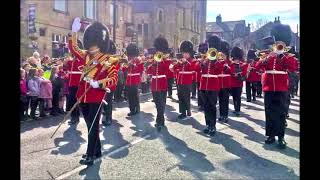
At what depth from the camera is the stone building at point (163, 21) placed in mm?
46188

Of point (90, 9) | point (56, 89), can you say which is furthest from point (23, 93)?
point (90, 9)

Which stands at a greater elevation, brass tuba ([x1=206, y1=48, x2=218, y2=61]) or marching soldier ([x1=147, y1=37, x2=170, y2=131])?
brass tuba ([x1=206, y1=48, x2=218, y2=61])

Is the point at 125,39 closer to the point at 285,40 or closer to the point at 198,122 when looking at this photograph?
the point at 198,122

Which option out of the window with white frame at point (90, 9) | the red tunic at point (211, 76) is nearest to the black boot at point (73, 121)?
the red tunic at point (211, 76)

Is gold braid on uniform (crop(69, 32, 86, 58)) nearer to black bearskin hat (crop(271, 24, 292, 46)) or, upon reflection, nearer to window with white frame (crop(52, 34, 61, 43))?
black bearskin hat (crop(271, 24, 292, 46))

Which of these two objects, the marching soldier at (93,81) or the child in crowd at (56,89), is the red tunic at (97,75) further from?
the child in crowd at (56,89)

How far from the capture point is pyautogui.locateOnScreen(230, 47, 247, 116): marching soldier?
34.9ft

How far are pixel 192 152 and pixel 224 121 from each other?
356cm

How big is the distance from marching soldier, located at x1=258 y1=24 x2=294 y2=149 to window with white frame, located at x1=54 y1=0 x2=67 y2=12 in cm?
2001

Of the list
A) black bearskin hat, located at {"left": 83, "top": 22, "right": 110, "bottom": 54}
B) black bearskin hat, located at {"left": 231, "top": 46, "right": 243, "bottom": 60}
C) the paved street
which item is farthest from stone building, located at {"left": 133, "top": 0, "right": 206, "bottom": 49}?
black bearskin hat, located at {"left": 83, "top": 22, "right": 110, "bottom": 54}

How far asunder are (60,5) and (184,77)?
1685 cm

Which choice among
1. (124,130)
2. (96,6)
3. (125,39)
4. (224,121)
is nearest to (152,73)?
(124,130)

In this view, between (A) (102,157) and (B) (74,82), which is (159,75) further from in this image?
(A) (102,157)

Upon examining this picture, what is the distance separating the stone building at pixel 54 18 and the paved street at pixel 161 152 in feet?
38.3
